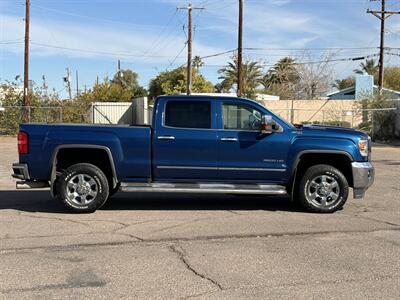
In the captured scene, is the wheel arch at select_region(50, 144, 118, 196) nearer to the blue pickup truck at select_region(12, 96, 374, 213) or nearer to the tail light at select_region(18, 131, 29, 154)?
the blue pickup truck at select_region(12, 96, 374, 213)

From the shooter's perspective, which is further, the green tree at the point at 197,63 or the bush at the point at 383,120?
the green tree at the point at 197,63

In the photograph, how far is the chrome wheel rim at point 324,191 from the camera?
30.0 ft

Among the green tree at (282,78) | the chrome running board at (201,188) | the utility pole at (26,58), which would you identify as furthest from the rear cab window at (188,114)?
the green tree at (282,78)

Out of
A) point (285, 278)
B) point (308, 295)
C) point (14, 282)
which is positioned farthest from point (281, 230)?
point (14, 282)

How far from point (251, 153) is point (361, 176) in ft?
6.25

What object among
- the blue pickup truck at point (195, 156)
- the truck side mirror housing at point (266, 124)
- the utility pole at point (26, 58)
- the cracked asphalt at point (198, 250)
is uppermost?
the utility pole at point (26, 58)

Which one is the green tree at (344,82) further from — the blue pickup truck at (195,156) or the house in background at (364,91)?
the blue pickup truck at (195,156)

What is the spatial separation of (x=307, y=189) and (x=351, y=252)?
2.63 meters

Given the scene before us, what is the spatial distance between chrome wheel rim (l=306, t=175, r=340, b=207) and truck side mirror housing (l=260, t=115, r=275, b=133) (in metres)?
1.18

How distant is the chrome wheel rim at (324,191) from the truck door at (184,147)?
167cm

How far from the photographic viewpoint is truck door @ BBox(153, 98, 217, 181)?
351 inches

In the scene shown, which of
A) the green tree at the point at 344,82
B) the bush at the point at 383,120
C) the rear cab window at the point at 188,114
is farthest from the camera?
the green tree at the point at 344,82

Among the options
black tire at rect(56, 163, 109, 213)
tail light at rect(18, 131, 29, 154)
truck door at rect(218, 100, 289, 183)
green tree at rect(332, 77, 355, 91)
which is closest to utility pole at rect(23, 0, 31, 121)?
tail light at rect(18, 131, 29, 154)

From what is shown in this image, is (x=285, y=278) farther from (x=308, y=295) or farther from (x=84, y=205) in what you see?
(x=84, y=205)
